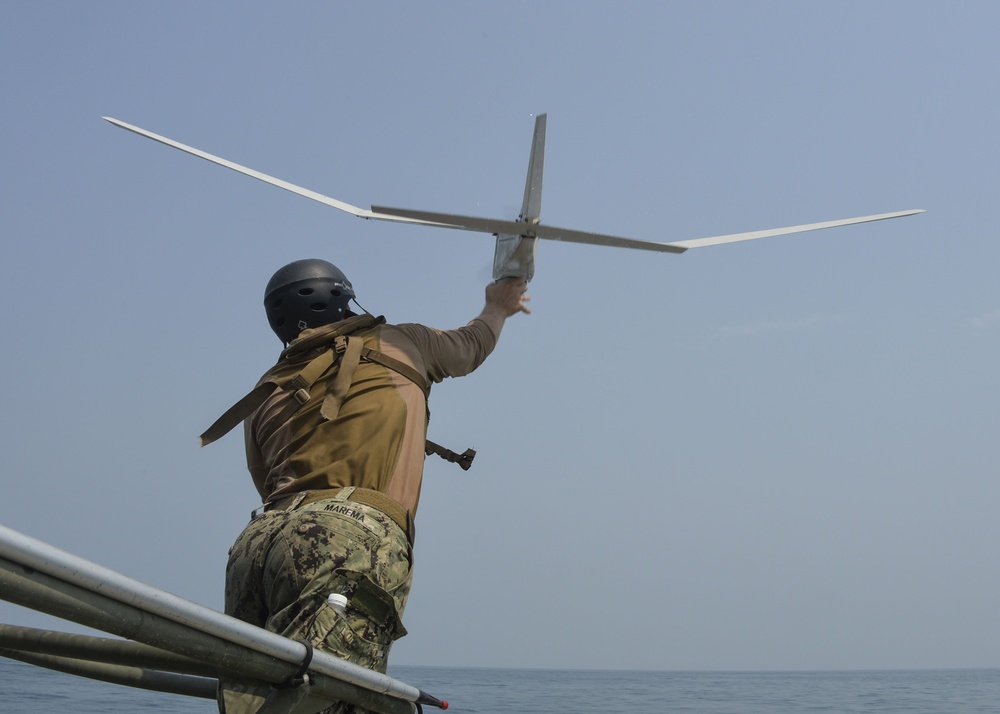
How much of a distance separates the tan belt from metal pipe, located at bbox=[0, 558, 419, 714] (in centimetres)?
77

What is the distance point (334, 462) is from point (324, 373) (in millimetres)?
433

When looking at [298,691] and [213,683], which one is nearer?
[298,691]

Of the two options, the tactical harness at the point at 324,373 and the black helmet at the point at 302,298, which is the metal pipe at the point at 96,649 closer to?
the tactical harness at the point at 324,373

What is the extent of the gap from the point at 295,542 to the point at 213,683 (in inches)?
51.3

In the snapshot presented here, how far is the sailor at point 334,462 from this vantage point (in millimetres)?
3977

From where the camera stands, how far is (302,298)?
5145 millimetres

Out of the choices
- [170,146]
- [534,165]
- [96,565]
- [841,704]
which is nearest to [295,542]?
[96,565]

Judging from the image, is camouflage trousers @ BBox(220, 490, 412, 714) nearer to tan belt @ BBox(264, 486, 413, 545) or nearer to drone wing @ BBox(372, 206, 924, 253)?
tan belt @ BBox(264, 486, 413, 545)

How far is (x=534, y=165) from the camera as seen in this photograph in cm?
999


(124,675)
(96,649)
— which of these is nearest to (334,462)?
(96,649)

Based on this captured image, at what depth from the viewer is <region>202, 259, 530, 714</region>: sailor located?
13.0ft

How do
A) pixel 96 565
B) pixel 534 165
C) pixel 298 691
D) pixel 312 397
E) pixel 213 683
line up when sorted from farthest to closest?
1. pixel 534 165
2. pixel 213 683
3. pixel 312 397
4. pixel 298 691
5. pixel 96 565

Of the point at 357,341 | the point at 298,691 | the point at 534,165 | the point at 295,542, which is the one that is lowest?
the point at 298,691

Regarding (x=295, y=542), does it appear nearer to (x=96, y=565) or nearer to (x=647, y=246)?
(x=96, y=565)
